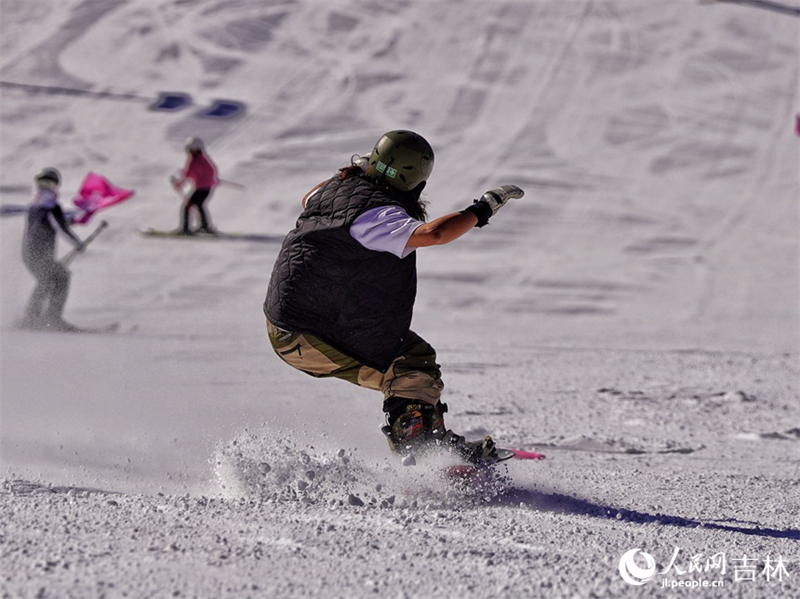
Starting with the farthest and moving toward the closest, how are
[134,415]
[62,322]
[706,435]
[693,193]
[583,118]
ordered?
[583,118]
[693,193]
[62,322]
[706,435]
[134,415]

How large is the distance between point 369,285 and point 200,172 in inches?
397

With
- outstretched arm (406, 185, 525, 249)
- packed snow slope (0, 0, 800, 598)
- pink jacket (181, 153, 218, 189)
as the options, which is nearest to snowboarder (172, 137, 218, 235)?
pink jacket (181, 153, 218, 189)

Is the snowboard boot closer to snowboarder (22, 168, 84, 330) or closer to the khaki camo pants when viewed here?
the khaki camo pants

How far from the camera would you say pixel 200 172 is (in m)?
13.5

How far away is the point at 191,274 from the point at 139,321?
84.0 inches

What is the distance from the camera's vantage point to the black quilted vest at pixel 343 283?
3.80 m

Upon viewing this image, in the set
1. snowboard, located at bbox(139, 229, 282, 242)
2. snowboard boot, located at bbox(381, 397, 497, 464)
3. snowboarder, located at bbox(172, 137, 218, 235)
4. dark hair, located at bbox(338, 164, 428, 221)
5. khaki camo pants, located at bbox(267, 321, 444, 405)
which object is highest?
dark hair, located at bbox(338, 164, 428, 221)

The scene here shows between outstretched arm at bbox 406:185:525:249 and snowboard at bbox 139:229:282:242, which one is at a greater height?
outstretched arm at bbox 406:185:525:249

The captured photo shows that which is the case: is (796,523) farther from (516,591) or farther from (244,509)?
(244,509)

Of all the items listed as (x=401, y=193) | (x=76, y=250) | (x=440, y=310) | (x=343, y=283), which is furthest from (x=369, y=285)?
(x=440, y=310)

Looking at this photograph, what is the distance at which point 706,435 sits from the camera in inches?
233

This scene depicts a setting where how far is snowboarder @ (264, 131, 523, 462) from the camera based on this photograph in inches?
148

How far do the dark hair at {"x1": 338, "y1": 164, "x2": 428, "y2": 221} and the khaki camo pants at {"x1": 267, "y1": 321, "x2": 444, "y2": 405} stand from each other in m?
0.48

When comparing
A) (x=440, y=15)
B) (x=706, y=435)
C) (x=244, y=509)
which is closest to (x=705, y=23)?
(x=440, y=15)
